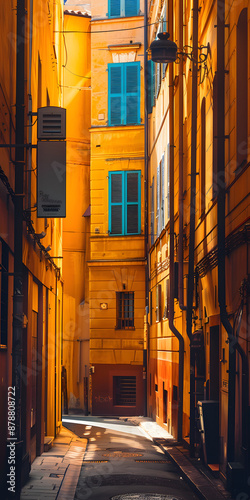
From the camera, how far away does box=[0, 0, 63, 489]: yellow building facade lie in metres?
9.14

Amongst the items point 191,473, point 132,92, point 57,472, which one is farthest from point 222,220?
point 132,92

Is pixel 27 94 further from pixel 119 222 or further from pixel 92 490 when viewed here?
pixel 119 222

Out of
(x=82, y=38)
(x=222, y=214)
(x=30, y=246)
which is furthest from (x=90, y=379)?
(x=222, y=214)

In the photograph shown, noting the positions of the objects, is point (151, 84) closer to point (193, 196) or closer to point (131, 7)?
point (131, 7)

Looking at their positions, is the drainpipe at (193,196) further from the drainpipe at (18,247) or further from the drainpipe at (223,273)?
the drainpipe at (18,247)

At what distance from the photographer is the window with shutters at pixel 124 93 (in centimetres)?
2700

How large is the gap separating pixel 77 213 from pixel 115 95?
4.47 metres

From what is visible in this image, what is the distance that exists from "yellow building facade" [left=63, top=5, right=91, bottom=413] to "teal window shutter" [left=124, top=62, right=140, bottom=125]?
2.07 metres

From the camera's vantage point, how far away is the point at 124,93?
2714cm

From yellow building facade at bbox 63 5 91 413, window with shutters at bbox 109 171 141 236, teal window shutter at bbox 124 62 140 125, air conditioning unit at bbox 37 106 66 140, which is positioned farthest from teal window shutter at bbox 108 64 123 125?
air conditioning unit at bbox 37 106 66 140

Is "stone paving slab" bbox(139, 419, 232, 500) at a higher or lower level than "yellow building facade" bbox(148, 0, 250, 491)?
lower

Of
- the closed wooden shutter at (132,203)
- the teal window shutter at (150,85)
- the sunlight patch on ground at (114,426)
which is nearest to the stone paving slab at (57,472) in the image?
the sunlight patch on ground at (114,426)

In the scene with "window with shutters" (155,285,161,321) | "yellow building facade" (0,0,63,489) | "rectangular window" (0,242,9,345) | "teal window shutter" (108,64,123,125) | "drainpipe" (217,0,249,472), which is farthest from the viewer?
"teal window shutter" (108,64,123,125)

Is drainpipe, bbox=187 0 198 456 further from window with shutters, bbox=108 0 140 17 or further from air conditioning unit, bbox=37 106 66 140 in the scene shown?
window with shutters, bbox=108 0 140 17
